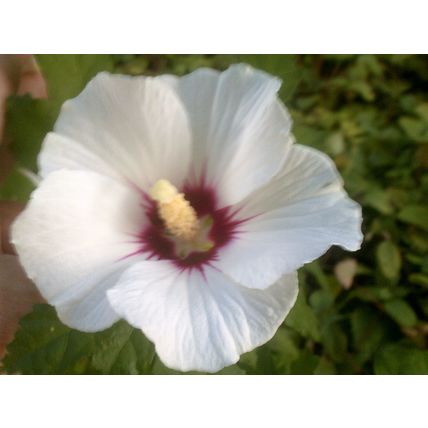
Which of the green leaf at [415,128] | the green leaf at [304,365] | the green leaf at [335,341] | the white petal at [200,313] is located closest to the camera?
the white petal at [200,313]

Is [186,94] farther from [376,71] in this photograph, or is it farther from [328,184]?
[376,71]

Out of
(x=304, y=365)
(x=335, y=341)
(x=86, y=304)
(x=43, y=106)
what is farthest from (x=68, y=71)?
(x=335, y=341)

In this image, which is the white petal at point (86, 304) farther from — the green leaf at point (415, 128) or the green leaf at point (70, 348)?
the green leaf at point (415, 128)

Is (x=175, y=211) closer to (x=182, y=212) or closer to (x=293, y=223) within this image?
(x=182, y=212)

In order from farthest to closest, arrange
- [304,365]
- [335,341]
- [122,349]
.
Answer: [335,341]
[304,365]
[122,349]

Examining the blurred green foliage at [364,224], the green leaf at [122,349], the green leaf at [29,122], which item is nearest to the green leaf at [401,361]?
the blurred green foliage at [364,224]

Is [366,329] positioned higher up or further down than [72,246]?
further down
